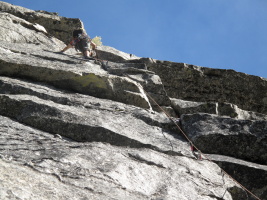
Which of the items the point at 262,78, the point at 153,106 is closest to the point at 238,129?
the point at 153,106

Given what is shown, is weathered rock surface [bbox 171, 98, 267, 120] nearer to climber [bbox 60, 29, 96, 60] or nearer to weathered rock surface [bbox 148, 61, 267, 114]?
weathered rock surface [bbox 148, 61, 267, 114]

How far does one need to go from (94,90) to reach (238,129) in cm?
451

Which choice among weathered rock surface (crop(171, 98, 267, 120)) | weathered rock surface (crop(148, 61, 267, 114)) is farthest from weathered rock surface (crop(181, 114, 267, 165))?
weathered rock surface (crop(148, 61, 267, 114))

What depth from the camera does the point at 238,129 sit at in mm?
8156

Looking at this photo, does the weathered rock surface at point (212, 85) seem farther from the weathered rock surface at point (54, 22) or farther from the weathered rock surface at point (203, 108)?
the weathered rock surface at point (54, 22)

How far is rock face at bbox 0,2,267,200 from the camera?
4.88 metres

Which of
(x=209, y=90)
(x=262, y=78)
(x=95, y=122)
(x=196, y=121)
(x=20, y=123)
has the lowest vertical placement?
(x=20, y=123)

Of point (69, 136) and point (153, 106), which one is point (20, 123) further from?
point (153, 106)

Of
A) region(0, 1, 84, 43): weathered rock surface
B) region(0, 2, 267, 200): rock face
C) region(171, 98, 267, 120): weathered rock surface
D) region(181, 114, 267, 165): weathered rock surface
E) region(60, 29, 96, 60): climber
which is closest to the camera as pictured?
region(0, 2, 267, 200): rock face

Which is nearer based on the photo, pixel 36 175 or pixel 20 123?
Answer: pixel 36 175

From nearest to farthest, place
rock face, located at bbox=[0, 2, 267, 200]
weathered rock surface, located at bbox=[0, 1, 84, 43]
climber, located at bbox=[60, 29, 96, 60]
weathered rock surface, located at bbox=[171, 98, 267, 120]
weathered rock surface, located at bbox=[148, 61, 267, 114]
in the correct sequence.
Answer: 1. rock face, located at bbox=[0, 2, 267, 200]
2. weathered rock surface, located at bbox=[171, 98, 267, 120]
3. weathered rock surface, located at bbox=[148, 61, 267, 114]
4. climber, located at bbox=[60, 29, 96, 60]
5. weathered rock surface, located at bbox=[0, 1, 84, 43]

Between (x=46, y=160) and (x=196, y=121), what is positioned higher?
(x=196, y=121)

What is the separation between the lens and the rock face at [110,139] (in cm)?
488

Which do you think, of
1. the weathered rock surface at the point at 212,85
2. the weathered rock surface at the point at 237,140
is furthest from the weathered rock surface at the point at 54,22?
the weathered rock surface at the point at 237,140
